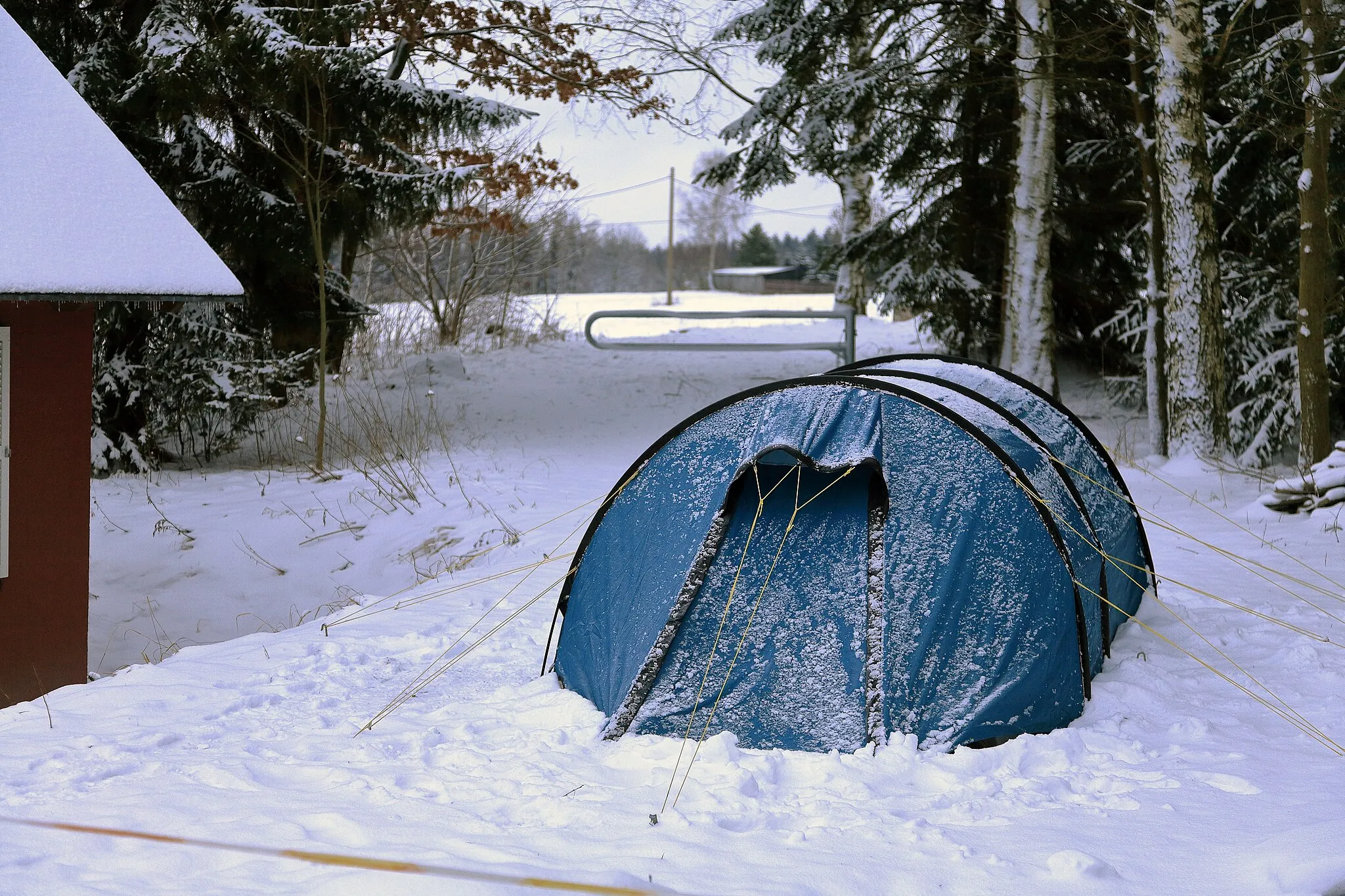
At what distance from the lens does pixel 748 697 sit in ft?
12.8

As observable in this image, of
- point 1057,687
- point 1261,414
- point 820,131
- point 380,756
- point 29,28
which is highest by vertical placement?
point 29,28

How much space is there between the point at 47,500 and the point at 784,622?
454 centimetres

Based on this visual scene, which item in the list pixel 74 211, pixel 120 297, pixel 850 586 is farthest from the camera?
pixel 74 211

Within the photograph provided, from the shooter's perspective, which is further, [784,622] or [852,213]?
[852,213]

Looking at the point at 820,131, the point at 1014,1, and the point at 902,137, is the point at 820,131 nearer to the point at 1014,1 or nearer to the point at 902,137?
the point at 902,137

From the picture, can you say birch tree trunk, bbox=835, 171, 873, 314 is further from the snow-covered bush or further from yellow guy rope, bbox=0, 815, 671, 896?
yellow guy rope, bbox=0, 815, 671, 896

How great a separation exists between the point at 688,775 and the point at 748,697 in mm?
389

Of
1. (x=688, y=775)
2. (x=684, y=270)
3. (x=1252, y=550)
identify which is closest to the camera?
(x=688, y=775)

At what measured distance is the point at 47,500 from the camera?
623cm

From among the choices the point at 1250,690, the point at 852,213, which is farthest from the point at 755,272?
the point at 1250,690

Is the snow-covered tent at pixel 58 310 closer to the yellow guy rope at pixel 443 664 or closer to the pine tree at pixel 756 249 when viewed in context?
the yellow guy rope at pixel 443 664

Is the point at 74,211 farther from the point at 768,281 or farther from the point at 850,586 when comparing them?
the point at 768,281

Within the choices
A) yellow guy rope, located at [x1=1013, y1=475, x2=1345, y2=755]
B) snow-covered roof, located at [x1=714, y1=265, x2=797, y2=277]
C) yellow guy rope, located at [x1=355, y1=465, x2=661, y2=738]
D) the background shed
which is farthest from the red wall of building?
snow-covered roof, located at [x1=714, y1=265, x2=797, y2=277]

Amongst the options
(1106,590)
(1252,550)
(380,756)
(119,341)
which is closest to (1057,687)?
(1106,590)
